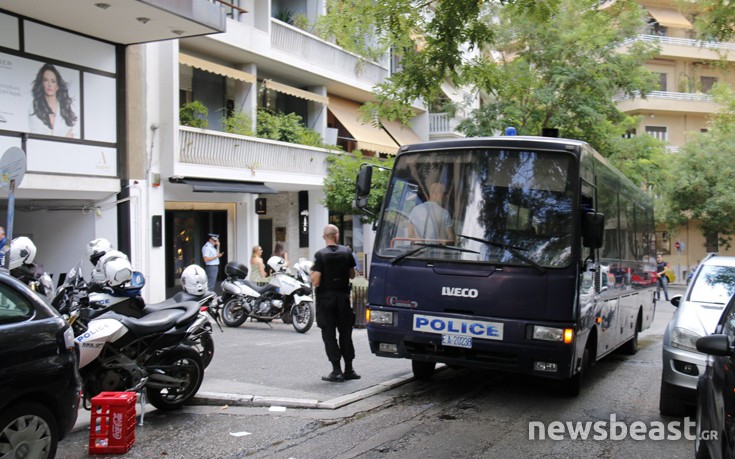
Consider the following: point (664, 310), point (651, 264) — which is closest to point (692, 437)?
point (651, 264)

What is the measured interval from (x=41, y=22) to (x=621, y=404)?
477 inches

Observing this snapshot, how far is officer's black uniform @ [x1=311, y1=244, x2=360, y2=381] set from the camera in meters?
8.40

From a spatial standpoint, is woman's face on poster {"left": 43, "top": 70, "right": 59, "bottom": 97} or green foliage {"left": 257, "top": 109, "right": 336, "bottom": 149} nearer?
woman's face on poster {"left": 43, "top": 70, "right": 59, "bottom": 97}

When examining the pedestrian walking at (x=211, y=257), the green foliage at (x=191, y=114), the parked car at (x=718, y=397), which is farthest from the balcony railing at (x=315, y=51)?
the parked car at (x=718, y=397)

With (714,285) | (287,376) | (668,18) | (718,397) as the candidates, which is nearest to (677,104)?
(668,18)

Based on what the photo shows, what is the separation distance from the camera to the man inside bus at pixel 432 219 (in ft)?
24.9

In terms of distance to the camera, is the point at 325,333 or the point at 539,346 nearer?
the point at 539,346

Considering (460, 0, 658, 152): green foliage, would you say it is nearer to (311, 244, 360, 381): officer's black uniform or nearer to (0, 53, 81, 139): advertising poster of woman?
(0, 53, 81, 139): advertising poster of woman

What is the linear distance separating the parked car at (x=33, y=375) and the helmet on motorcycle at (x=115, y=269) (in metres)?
1.70

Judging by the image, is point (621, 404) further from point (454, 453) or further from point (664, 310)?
point (664, 310)

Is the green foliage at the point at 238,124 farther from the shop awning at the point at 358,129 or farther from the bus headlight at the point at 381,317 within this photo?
the bus headlight at the point at 381,317

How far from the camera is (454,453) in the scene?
582cm

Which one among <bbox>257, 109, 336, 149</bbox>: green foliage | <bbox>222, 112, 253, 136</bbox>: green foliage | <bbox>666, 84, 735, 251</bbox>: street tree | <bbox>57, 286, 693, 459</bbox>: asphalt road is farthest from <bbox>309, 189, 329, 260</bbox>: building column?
<bbox>666, 84, 735, 251</bbox>: street tree

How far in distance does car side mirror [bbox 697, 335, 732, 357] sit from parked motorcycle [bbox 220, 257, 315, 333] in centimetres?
985
